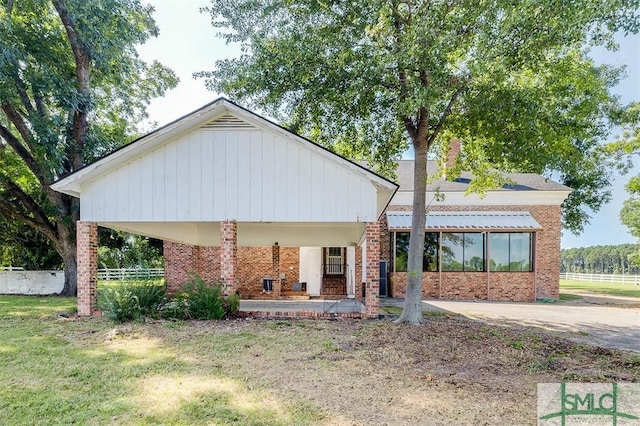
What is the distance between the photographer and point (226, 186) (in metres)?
9.80

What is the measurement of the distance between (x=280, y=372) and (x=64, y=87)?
12.8 metres

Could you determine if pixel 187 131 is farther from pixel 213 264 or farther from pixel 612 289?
pixel 612 289

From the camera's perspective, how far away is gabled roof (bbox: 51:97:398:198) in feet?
30.5

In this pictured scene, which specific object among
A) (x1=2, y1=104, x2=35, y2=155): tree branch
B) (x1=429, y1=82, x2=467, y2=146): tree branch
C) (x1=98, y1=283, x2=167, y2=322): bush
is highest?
(x1=2, y1=104, x2=35, y2=155): tree branch

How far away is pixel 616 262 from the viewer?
86188 mm

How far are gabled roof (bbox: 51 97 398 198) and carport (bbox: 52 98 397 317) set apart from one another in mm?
33

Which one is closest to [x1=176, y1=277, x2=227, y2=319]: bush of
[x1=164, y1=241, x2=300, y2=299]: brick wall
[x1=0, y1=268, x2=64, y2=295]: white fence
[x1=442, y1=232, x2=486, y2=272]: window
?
[x1=164, y1=241, x2=300, y2=299]: brick wall

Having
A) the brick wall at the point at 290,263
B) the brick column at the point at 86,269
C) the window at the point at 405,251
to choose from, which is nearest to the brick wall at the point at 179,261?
the brick wall at the point at 290,263

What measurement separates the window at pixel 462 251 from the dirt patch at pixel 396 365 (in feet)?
25.2

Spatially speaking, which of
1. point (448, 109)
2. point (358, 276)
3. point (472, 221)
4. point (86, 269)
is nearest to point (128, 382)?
point (86, 269)

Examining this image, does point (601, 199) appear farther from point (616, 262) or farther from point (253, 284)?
point (616, 262)

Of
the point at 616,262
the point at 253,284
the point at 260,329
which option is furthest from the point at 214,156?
the point at 616,262

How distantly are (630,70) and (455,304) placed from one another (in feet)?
62.1

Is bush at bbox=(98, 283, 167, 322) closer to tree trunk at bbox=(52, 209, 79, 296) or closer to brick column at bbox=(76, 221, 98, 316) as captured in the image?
brick column at bbox=(76, 221, 98, 316)
